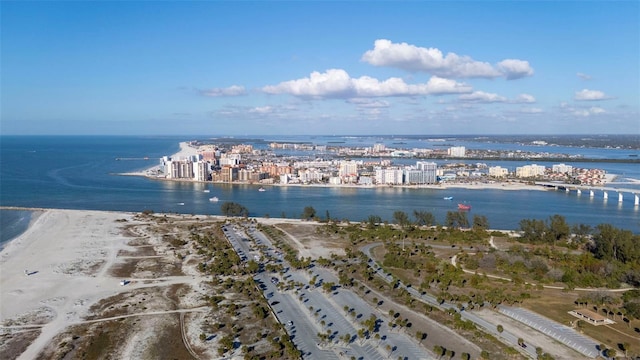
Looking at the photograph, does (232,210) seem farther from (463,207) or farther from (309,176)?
(309,176)

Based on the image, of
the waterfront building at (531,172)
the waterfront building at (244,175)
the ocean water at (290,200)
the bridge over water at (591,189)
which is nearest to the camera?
the ocean water at (290,200)

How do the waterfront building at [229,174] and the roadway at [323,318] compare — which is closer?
the roadway at [323,318]

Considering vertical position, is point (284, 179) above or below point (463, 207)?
above

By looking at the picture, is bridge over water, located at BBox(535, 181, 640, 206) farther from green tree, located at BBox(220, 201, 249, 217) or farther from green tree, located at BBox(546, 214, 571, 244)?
green tree, located at BBox(220, 201, 249, 217)

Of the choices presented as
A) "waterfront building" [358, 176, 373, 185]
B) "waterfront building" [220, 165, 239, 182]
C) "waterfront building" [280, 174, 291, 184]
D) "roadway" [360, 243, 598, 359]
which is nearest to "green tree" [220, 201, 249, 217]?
"roadway" [360, 243, 598, 359]

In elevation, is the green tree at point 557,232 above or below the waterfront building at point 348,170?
below

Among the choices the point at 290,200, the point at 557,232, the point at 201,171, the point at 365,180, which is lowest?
the point at 290,200

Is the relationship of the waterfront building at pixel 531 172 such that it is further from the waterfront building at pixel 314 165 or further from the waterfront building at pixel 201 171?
the waterfront building at pixel 201 171

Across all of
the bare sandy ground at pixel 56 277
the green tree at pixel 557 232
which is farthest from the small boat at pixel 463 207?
the bare sandy ground at pixel 56 277

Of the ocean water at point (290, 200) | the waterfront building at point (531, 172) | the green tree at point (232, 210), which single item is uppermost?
the waterfront building at point (531, 172)

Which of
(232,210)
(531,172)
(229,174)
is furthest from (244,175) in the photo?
(531,172)

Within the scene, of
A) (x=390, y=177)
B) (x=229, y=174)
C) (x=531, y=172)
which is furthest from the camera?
(x=531, y=172)

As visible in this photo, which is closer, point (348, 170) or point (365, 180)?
point (365, 180)
